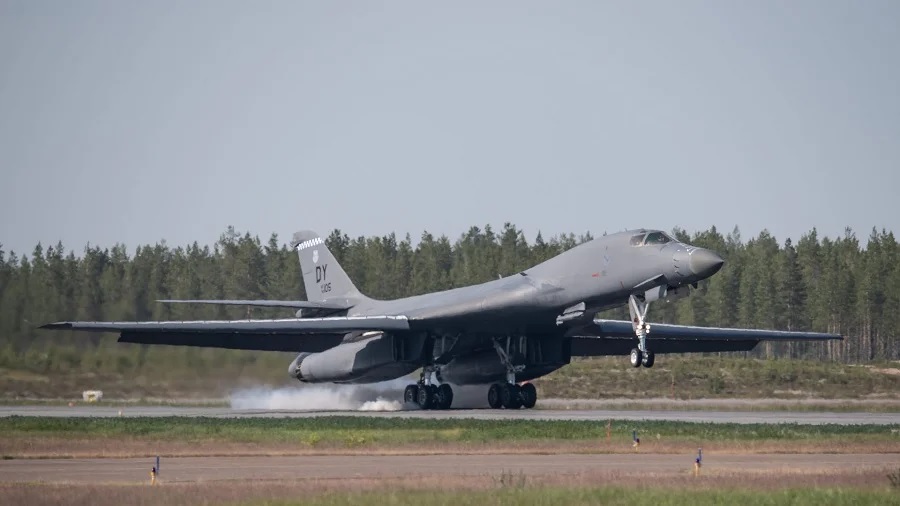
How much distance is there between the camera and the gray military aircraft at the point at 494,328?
3155cm

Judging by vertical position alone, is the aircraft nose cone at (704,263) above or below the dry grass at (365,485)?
above

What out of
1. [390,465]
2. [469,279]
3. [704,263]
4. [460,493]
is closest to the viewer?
[460,493]

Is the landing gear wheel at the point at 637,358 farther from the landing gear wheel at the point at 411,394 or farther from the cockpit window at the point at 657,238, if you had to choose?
the landing gear wheel at the point at 411,394

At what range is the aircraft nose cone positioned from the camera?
30.1 metres

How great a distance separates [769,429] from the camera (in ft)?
89.0

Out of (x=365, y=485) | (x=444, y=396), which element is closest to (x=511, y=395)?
(x=444, y=396)

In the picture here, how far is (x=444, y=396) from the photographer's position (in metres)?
37.0

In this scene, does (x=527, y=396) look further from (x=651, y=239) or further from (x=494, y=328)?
(x=651, y=239)

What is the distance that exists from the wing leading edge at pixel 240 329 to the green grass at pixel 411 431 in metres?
5.25

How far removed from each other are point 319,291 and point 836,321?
51.5 m

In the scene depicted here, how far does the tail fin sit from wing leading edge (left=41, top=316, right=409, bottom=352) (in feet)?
13.1

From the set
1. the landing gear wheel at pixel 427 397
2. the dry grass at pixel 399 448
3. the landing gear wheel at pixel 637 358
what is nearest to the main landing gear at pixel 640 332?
the landing gear wheel at pixel 637 358

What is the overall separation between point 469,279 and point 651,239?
2126 inches

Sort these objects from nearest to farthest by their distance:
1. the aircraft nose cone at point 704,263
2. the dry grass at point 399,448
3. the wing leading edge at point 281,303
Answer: the dry grass at point 399,448, the aircraft nose cone at point 704,263, the wing leading edge at point 281,303
